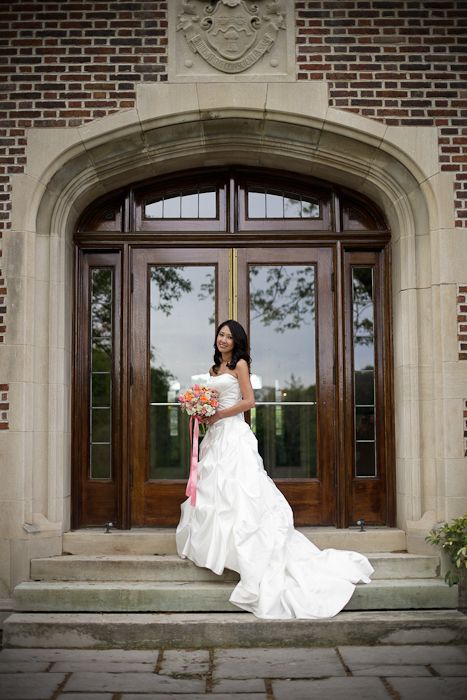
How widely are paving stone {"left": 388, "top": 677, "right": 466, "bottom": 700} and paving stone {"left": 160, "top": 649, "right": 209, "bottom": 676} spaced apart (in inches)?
47.2

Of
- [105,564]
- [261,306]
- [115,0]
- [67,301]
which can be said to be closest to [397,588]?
[105,564]

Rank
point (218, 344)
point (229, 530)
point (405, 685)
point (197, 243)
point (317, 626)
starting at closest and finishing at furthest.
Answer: point (405, 685)
point (317, 626)
point (229, 530)
point (218, 344)
point (197, 243)

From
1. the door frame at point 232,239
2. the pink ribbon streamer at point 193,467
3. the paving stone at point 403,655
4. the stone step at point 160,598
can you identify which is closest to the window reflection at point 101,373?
the door frame at point 232,239

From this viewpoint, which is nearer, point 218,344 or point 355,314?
point 218,344

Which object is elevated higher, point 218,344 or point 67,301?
point 67,301

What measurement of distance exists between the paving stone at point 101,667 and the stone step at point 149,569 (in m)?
0.97

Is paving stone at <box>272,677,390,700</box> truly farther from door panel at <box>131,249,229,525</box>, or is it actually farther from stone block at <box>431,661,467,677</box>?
door panel at <box>131,249,229,525</box>

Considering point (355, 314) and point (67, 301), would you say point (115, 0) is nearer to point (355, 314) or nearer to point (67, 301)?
point (67, 301)

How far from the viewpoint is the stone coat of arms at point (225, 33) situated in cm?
632

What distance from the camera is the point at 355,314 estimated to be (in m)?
6.81

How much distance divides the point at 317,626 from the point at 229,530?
92 centimetres

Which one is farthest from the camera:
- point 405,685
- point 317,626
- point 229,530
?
point 229,530

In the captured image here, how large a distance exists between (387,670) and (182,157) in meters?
4.39

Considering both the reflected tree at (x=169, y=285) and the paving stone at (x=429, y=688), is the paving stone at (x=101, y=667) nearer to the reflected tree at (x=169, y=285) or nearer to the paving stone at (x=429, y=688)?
the paving stone at (x=429, y=688)
